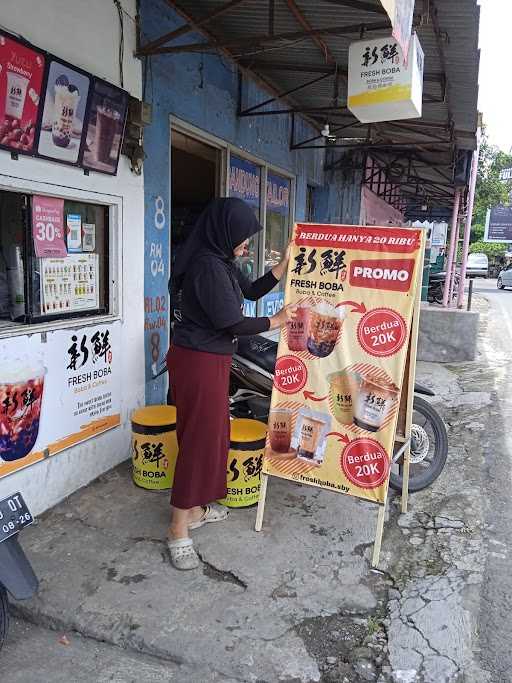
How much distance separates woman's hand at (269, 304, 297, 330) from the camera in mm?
2887

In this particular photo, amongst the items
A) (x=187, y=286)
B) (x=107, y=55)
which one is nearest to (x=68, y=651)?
(x=187, y=286)

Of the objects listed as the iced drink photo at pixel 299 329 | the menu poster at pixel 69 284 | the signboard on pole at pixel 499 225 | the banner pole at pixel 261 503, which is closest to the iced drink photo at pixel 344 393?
the iced drink photo at pixel 299 329

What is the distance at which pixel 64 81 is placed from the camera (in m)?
3.20

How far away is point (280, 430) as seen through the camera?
3207 millimetres

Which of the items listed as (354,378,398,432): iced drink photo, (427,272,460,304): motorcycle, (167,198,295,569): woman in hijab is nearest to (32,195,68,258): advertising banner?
(167,198,295,569): woman in hijab

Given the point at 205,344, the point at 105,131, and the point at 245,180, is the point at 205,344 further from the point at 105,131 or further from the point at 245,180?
the point at 245,180

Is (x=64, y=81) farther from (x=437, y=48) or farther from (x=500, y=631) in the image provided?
(x=500, y=631)

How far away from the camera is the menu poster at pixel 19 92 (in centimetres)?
281

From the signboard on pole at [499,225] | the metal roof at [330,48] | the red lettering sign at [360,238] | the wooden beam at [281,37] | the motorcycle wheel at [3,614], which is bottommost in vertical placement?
the motorcycle wheel at [3,614]

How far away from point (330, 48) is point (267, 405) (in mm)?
3228

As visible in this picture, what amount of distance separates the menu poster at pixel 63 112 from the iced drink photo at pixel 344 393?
80.6 inches

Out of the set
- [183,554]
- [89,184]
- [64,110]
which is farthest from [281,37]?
[183,554]

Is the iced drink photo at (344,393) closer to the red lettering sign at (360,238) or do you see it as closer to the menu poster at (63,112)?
the red lettering sign at (360,238)

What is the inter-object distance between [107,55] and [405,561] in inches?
141
